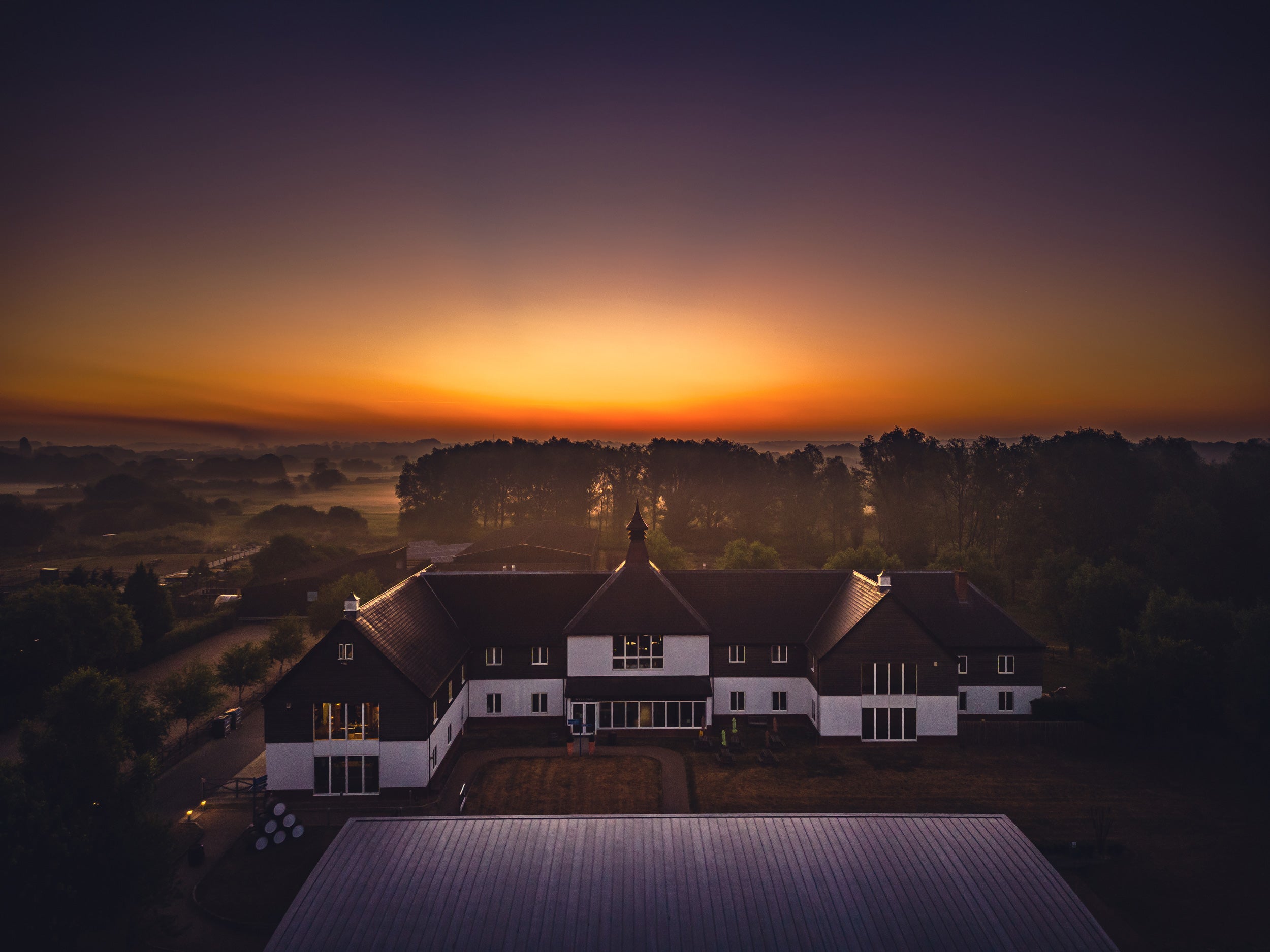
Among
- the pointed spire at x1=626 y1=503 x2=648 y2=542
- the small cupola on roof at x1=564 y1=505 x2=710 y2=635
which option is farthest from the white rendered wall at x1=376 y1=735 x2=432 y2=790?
the pointed spire at x1=626 y1=503 x2=648 y2=542

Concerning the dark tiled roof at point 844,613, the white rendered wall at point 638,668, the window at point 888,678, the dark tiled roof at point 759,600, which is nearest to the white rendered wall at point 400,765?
the white rendered wall at point 638,668

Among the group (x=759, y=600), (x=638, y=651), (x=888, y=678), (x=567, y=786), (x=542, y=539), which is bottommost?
(x=567, y=786)

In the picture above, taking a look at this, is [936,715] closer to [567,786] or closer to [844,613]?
[844,613]

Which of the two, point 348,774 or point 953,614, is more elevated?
point 953,614

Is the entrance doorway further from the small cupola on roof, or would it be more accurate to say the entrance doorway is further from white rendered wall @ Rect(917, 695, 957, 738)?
white rendered wall @ Rect(917, 695, 957, 738)

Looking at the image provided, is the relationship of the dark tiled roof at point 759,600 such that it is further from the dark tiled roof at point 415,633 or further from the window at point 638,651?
the dark tiled roof at point 415,633

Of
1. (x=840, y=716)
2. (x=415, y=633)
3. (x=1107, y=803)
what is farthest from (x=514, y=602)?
(x=1107, y=803)

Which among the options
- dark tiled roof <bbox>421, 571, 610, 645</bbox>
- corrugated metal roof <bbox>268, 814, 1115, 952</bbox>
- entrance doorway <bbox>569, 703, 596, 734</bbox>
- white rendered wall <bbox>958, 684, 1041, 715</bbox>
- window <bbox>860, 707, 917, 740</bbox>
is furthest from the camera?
dark tiled roof <bbox>421, 571, 610, 645</bbox>
